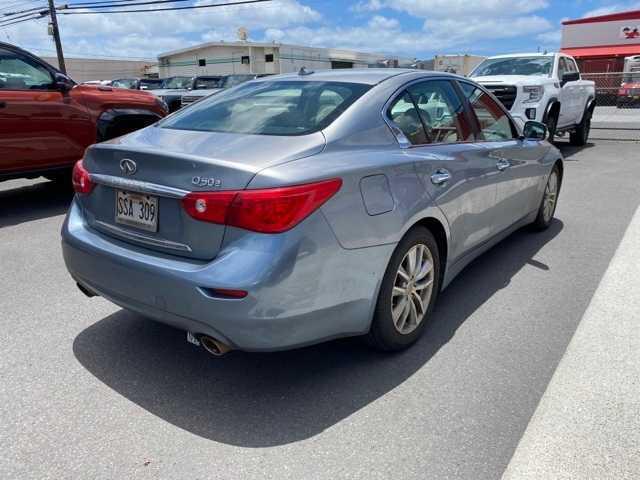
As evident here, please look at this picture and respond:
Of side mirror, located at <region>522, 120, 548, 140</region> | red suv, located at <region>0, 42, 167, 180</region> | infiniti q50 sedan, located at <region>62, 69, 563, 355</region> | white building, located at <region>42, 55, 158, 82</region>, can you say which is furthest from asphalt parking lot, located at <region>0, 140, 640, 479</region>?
white building, located at <region>42, 55, 158, 82</region>

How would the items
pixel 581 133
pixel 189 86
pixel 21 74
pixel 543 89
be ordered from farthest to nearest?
pixel 189 86
pixel 581 133
pixel 543 89
pixel 21 74

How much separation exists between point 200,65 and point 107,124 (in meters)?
45.1

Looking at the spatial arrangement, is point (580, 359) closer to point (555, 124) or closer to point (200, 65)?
point (555, 124)

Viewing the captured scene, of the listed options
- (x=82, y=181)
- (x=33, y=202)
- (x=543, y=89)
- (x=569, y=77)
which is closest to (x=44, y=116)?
(x=33, y=202)

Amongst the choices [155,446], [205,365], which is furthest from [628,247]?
[155,446]

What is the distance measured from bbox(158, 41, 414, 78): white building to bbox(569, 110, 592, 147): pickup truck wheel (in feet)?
100

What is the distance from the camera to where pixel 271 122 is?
9.96ft

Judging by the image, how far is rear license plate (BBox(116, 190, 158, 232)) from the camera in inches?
104

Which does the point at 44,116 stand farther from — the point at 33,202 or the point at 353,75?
the point at 353,75

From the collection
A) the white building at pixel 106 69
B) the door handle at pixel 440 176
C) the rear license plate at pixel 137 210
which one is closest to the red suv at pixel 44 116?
the rear license plate at pixel 137 210

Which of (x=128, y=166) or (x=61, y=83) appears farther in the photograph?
(x=61, y=83)

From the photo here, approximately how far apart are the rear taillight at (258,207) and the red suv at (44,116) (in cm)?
466

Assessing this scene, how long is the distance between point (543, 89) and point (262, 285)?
989 cm

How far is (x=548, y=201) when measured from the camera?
5586 mm
